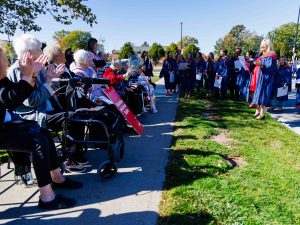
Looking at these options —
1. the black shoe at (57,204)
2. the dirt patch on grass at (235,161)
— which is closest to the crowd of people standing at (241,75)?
the dirt patch on grass at (235,161)

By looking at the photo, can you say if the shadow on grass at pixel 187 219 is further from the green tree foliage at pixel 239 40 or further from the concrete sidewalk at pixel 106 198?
the green tree foliage at pixel 239 40

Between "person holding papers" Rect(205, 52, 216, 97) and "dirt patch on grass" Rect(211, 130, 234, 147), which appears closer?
"dirt patch on grass" Rect(211, 130, 234, 147)

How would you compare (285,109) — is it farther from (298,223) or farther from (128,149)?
(298,223)

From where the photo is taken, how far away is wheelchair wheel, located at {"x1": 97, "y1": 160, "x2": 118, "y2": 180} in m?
3.89

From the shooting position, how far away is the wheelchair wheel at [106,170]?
12.8 feet

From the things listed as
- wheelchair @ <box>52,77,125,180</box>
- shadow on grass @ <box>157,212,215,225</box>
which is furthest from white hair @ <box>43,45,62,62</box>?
shadow on grass @ <box>157,212,215,225</box>

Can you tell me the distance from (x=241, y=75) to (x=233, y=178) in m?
8.03

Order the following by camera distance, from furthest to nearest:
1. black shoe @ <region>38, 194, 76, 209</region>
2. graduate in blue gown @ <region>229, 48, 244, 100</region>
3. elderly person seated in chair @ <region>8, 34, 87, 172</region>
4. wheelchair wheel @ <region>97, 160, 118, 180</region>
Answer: graduate in blue gown @ <region>229, 48, 244, 100</region> < wheelchair wheel @ <region>97, 160, 118, 180</region> < elderly person seated in chair @ <region>8, 34, 87, 172</region> < black shoe @ <region>38, 194, 76, 209</region>

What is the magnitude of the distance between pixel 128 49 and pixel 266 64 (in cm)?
4786

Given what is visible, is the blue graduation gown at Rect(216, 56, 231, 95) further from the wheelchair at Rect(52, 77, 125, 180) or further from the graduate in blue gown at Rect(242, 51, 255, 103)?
the wheelchair at Rect(52, 77, 125, 180)

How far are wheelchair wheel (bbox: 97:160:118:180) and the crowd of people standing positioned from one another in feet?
17.1

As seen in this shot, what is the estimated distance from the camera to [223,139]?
20.1 ft

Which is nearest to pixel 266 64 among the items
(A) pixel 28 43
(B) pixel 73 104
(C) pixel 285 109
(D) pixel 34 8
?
(C) pixel 285 109

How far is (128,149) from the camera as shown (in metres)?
5.36
